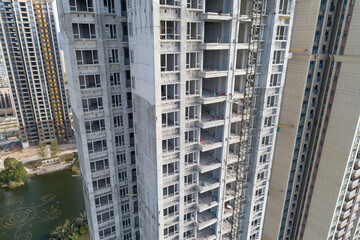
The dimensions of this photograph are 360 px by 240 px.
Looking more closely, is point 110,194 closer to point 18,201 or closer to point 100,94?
A: point 100,94

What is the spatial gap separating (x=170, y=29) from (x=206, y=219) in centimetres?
2685

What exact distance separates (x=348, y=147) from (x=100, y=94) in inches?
1764

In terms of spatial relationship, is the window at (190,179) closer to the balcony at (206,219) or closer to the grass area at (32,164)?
the balcony at (206,219)

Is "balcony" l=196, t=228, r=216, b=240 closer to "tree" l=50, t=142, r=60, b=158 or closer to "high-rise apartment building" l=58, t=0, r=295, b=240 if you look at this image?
"high-rise apartment building" l=58, t=0, r=295, b=240

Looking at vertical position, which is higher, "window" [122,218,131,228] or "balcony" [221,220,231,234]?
"balcony" [221,220,231,234]

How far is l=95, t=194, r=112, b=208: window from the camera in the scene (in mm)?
38438

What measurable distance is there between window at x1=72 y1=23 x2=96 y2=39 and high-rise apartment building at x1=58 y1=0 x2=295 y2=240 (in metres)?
Answer: 0.12

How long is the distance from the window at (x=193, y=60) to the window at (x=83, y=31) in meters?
13.6

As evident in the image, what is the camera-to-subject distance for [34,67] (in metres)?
122

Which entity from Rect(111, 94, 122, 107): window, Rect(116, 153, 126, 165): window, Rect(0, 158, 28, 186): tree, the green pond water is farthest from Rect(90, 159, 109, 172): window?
Rect(0, 158, 28, 186): tree

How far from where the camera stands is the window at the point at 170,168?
3019 centimetres

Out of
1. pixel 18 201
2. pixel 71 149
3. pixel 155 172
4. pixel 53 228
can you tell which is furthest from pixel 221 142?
pixel 71 149

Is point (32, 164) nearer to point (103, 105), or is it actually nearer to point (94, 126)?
point (94, 126)

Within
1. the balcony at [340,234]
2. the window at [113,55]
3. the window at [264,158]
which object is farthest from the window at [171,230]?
the balcony at [340,234]
